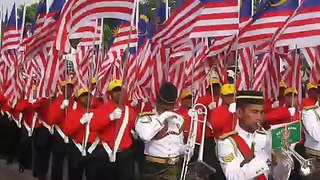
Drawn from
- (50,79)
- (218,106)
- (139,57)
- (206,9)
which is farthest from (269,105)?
(50,79)

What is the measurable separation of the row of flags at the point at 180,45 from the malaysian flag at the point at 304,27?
11mm

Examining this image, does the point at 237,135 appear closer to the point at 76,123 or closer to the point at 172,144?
the point at 172,144

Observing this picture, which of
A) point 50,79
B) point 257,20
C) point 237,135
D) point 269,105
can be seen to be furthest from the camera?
point 50,79

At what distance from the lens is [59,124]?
10383 mm

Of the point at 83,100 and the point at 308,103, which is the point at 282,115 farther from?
the point at 83,100

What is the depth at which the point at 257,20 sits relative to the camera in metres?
8.27

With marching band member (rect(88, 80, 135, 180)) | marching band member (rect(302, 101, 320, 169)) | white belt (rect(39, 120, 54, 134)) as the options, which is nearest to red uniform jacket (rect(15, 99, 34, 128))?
white belt (rect(39, 120, 54, 134))

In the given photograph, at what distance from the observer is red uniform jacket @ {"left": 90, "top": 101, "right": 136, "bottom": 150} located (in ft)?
26.5

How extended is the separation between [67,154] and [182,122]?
3.31 meters

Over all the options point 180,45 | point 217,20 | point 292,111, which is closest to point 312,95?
point 292,111

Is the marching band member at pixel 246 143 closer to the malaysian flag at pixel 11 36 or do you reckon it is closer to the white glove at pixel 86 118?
the white glove at pixel 86 118

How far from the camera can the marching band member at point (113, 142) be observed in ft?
26.3

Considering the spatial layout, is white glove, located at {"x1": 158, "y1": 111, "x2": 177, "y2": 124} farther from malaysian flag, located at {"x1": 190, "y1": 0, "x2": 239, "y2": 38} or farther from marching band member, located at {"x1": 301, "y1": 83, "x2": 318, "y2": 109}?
marching band member, located at {"x1": 301, "y1": 83, "x2": 318, "y2": 109}

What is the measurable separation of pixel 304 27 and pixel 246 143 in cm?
305
